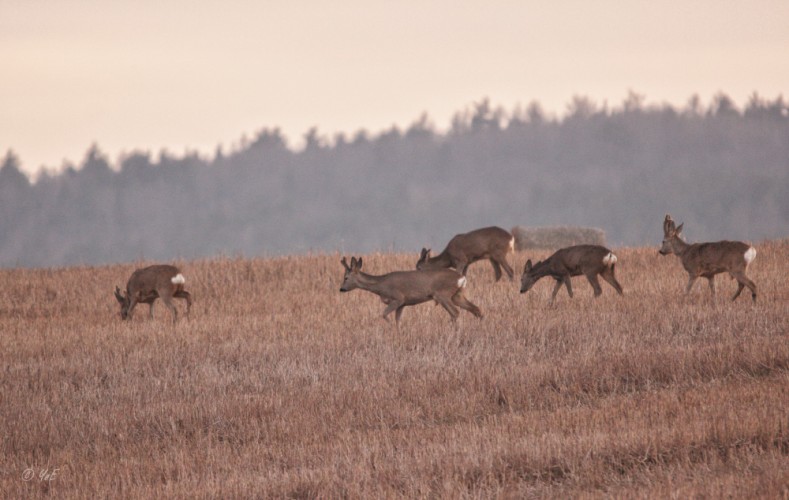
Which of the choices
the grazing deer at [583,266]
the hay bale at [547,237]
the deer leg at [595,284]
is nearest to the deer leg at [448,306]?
the grazing deer at [583,266]

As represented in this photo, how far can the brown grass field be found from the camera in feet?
29.8

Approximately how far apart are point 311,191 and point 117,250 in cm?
1829

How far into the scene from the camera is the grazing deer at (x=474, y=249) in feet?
69.7

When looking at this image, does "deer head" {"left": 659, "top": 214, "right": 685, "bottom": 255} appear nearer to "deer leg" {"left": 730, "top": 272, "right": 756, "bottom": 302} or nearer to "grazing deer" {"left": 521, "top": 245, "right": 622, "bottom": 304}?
"grazing deer" {"left": 521, "top": 245, "right": 622, "bottom": 304}

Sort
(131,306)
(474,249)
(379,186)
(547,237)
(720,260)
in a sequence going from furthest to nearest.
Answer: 1. (379,186)
2. (547,237)
3. (474,249)
4. (131,306)
5. (720,260)

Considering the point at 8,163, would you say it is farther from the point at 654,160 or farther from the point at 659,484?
the point at 659,484

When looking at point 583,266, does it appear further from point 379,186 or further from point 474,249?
point 379,186

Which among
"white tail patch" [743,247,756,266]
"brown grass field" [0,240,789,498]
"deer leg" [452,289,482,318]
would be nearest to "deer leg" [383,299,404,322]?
"brown grass field" [0,240,789,498]

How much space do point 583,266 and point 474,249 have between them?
3212mm

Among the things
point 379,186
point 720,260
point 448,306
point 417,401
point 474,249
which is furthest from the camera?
point 379,186

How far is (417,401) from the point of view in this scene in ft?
39.0

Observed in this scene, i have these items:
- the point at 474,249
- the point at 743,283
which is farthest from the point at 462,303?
the point at 474,249

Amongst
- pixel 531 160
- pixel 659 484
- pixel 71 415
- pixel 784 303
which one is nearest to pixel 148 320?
pixel 71 415

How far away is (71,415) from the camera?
1235cm
